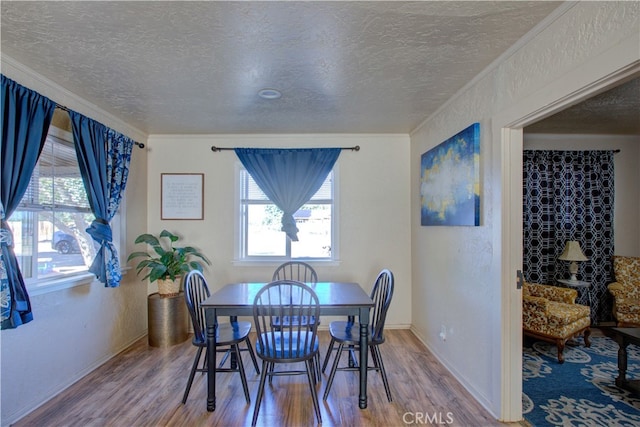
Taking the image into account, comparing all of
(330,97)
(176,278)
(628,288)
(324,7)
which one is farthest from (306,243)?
(628,288)

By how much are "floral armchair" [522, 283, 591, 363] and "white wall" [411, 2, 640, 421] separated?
3.06 ft

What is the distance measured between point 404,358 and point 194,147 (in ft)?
11.2

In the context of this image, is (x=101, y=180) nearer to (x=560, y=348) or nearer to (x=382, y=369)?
(x=382, y=369)

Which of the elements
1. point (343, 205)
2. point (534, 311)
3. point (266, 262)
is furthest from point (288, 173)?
point (534, 311)

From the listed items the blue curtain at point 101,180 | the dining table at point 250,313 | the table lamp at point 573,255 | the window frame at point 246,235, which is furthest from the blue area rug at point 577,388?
the blue curtain at point 101,180

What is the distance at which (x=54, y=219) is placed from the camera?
7.87 ft

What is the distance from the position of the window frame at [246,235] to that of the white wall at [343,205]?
0.13 ft

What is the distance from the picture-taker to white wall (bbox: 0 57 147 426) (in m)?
2.00

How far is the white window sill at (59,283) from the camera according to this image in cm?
215

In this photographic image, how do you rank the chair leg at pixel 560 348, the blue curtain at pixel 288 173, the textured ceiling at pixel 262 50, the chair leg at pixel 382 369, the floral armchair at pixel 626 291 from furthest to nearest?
the blue curtain at pixel 288 173, the floral armchair at pixel 626 291, the chair leg at pixel 560 348, the chair leg at pixel 382 369, the textured ceiling at pixel 262 50

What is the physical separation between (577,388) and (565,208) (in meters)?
2.33

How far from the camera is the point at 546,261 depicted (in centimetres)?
384

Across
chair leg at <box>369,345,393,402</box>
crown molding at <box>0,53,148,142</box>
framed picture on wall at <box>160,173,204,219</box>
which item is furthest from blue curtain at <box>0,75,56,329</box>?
chair leg at <box>369,345,393,402</box>

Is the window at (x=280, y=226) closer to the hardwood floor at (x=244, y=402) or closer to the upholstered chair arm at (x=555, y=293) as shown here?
the hardwood floor at (x=244, y=402)
